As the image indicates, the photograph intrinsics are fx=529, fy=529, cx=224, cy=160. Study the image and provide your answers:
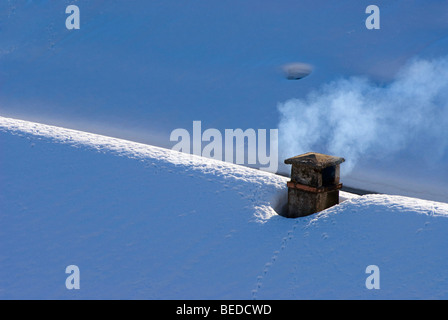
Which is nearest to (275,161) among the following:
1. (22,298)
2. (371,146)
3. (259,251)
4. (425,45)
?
(371,146)

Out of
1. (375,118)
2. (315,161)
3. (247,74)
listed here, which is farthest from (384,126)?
(315,161)

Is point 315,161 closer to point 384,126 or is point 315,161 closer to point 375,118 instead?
point 384,126

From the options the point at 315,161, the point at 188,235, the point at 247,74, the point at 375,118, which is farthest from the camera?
the point at 247,74

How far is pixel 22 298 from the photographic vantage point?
4.66m

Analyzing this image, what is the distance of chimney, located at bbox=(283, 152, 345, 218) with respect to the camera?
5.27m

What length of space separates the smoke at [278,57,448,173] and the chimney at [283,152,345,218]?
5390mm

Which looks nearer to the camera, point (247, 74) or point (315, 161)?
point (315, 161)

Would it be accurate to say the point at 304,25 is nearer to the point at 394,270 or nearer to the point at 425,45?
the point at 425,45

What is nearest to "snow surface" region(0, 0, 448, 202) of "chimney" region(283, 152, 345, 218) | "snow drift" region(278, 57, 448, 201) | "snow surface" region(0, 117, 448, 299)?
"snow drift" region(278, 57, 448, 201)

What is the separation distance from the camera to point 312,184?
17.5 ft

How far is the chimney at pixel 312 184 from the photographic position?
5273 mm

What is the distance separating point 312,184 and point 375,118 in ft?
21.6

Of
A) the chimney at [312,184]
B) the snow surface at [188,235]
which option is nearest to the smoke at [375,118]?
the chimney at [312,184]

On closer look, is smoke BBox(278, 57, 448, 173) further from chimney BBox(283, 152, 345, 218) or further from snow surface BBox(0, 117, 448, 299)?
snow surface BBox(0, 117, 448, 299)
